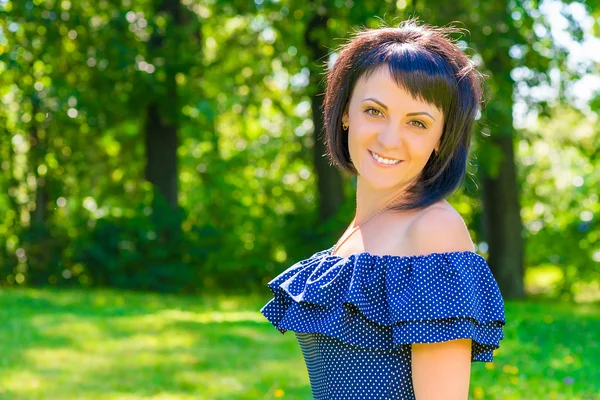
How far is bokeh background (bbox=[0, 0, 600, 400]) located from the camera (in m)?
12.0

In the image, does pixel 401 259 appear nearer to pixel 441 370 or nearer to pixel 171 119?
pixel 441 370

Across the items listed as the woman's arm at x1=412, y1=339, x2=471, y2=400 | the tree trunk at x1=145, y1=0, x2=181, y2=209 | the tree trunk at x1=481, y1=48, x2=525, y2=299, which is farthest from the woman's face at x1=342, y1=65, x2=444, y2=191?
the tree trunk at x1=145, y1=0, x2=181, y2=209

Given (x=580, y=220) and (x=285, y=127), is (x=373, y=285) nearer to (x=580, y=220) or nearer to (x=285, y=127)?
(x=580, y=220)

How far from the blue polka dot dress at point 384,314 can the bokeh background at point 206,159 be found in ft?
21.9

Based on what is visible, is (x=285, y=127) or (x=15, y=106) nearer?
(x=15, y=106)

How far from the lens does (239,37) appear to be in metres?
15.5

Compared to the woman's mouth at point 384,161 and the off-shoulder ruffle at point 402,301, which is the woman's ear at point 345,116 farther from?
the off-shoulder ruffle at point 402,301

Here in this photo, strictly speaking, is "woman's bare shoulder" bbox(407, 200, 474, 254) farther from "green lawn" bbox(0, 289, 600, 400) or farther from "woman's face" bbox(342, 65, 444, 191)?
"green lawn" bbox(0, 289, 600, 400)

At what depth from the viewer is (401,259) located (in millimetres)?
1925

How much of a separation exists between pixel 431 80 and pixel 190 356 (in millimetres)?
5481

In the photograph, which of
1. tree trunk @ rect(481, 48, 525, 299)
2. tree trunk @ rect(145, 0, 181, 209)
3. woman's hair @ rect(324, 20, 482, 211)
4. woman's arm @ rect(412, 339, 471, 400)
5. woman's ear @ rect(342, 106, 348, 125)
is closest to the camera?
woman's arm @ rect(412, 339, 471, 400)

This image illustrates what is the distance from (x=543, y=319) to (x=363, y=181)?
327 inches

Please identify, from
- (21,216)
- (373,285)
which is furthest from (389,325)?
(21,216)

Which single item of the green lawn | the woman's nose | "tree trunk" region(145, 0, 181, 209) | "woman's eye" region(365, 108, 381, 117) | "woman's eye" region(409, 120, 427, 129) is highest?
"woman's eye" region(365, 108, 381, 117)
